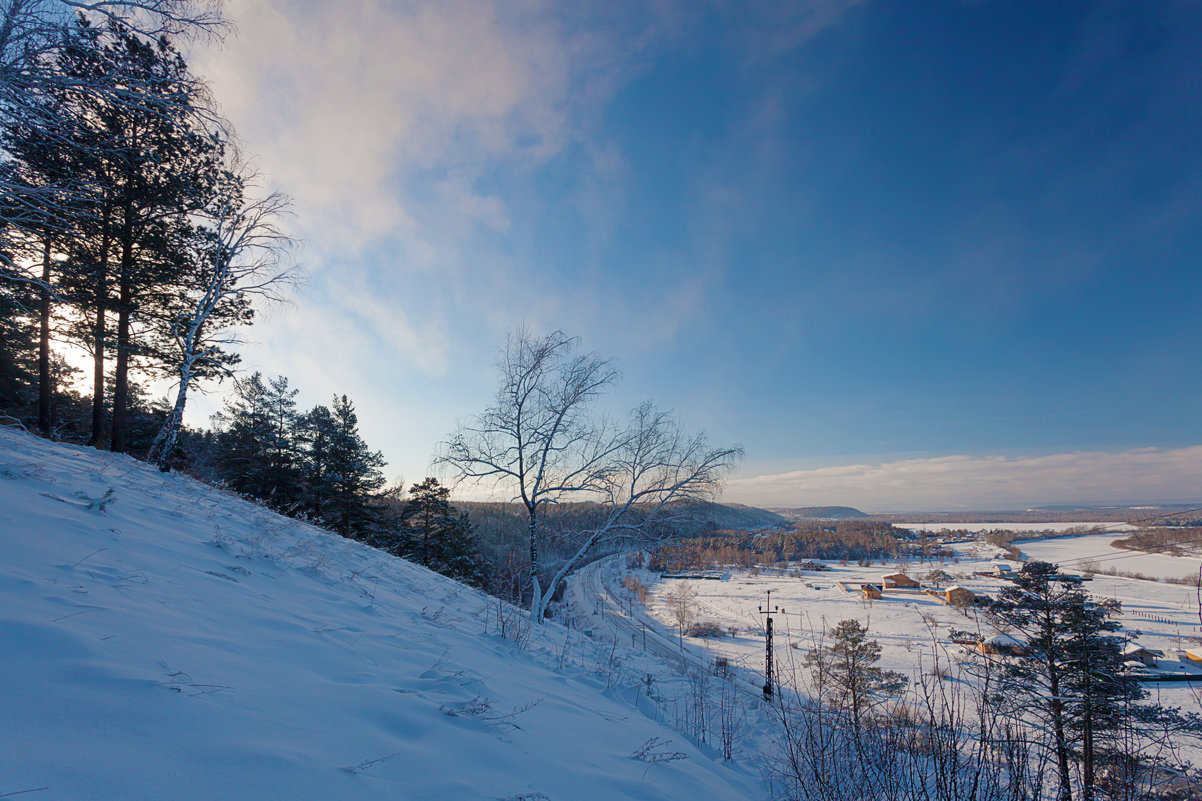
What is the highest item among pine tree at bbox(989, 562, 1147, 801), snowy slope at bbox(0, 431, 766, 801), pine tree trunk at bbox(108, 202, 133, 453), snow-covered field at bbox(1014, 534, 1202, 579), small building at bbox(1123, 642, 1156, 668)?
pine tree trunk at bbox(108, 202, 133, 453)

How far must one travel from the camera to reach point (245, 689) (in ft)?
7.90

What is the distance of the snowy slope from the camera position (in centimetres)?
171

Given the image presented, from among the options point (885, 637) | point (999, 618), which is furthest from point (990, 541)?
point (999, 618)

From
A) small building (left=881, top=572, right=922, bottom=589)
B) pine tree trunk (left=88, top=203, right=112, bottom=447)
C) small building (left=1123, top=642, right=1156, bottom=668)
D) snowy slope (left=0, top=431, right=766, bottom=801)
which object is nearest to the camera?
snowy slope (left=0, top=431, right=766, bottom=801)

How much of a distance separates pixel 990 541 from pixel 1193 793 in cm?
13635

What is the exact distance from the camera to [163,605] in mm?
3158

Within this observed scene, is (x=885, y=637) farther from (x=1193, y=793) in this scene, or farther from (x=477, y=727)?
(x=477, y=727)

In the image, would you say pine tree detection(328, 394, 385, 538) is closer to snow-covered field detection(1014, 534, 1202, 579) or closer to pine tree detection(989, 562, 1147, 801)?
pine tree detection(989, 562, 1147, 801)

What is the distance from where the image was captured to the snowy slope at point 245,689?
1.71 meters

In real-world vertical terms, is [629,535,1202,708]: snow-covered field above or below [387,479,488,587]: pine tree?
below

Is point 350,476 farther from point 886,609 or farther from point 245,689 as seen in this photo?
point 886,609

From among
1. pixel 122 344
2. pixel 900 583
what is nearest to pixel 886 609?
pixel 900 583

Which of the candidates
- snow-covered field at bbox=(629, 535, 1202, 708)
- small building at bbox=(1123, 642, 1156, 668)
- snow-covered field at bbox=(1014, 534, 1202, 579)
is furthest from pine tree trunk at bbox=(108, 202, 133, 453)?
snow-covered field at bbox=(1014, 534, 1202, 579)

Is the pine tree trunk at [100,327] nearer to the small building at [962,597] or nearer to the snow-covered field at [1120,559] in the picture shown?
the small building at [962,597]
